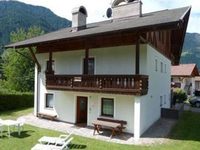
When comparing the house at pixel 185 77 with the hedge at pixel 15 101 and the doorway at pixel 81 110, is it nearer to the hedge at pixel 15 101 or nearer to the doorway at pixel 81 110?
the hedge at pixel 15 101

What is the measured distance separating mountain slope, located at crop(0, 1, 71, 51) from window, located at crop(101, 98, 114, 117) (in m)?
107

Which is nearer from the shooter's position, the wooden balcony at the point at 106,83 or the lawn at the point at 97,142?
the lawn at the point at 97,142

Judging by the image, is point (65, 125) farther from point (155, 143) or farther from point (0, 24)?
point (0, 24)

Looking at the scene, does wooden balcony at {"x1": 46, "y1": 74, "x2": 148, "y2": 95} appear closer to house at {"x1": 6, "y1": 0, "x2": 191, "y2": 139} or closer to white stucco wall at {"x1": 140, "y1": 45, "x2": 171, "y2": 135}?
house at {"x1": 6, "y1": 0, "x2": 191, "y2": 139}

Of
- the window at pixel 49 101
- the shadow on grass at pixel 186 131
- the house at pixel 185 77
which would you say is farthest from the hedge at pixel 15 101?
the house at pixel 185 77

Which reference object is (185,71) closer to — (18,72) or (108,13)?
(108,13)

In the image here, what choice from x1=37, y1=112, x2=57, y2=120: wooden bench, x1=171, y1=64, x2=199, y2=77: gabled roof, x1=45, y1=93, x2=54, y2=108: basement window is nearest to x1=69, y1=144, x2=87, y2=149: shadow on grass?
x1=37, y1=112, x2=57, y2=120: wooden bench

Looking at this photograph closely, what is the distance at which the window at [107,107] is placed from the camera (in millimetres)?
15320

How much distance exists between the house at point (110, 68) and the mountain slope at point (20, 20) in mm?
103215

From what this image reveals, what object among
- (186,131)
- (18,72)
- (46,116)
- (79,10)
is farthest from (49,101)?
(18,72)

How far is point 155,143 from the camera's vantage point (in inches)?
485

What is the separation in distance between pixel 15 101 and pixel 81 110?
1005 cm

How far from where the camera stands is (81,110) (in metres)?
17.6

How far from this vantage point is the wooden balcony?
42.3ft
